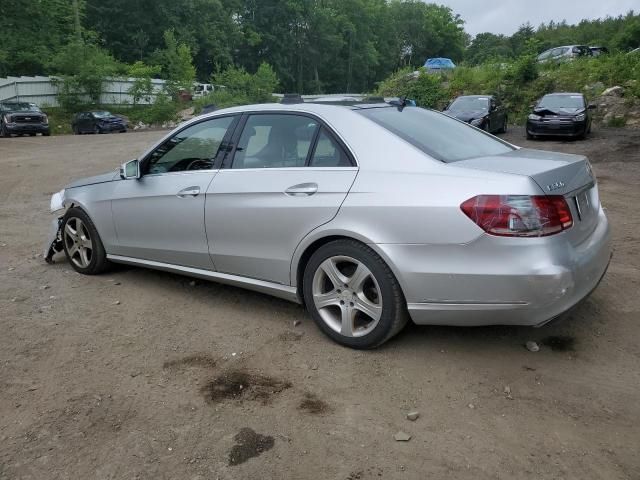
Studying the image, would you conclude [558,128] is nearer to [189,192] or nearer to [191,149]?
[191,149]

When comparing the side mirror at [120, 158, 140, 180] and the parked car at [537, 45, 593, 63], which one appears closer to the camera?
the side mirror at [120, 158, 140, 180]

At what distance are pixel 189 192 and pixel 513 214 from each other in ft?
7.98

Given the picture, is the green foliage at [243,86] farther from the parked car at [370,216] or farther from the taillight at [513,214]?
the taillight at [513,214]

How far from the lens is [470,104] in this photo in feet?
65.7

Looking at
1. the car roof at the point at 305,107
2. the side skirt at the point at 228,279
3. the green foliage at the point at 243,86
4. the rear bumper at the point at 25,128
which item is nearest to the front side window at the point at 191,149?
the car roof at the point at 305,107

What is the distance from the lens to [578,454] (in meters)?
2.65

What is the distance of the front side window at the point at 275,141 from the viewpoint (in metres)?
4.00

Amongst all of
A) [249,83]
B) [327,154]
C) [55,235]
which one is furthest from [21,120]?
[327,154]

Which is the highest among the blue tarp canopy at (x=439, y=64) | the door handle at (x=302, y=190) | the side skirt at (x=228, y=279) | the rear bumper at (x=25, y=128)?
the blue tarp canopy at (x=439, y=64)

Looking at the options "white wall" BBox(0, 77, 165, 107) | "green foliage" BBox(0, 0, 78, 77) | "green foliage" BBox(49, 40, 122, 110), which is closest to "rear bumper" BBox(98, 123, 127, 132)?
"white wall" BBox(0, 77, 165, 107)

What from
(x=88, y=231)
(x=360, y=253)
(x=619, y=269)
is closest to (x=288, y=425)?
(x=360, y=253)

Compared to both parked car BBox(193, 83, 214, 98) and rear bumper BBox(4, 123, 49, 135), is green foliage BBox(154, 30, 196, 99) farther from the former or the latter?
rear bumper BBox(4, 123, 49, 135)

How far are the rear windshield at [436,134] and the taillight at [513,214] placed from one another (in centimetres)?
49

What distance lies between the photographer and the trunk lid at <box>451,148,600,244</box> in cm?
332
